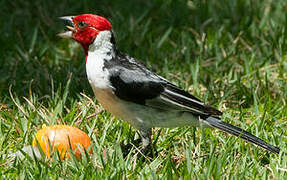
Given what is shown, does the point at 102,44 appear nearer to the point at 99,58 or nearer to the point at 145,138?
the point at 99,58

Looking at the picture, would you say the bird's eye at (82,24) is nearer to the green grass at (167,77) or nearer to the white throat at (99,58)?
the white throat at (99,58)

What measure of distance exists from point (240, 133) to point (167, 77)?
1.57 m

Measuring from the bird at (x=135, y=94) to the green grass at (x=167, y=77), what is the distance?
163 millimetres

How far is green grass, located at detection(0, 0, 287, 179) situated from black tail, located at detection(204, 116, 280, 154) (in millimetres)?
82

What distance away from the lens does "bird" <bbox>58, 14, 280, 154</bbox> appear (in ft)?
13.3

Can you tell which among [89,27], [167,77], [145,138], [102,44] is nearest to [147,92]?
[145,138]

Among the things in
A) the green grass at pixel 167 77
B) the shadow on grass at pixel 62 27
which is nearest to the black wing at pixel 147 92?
the green grass at pixel 167 77

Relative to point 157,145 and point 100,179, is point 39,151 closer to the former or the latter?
point 100,179

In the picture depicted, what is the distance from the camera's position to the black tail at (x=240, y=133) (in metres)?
4.01

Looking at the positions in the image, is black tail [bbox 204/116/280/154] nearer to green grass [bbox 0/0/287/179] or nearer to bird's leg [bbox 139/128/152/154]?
green grass [bbox 0/0/287/179]

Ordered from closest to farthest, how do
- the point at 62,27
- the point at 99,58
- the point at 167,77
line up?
the point at 99,58
the point at 167,77
the point at 62,27

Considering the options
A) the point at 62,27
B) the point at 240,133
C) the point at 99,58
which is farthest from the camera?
the point at 62,27

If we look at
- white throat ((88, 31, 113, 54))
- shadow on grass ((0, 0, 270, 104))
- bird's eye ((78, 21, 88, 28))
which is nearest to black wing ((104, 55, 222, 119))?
white throat ((88, 31, 113, 54))

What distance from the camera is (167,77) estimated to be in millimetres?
5457
